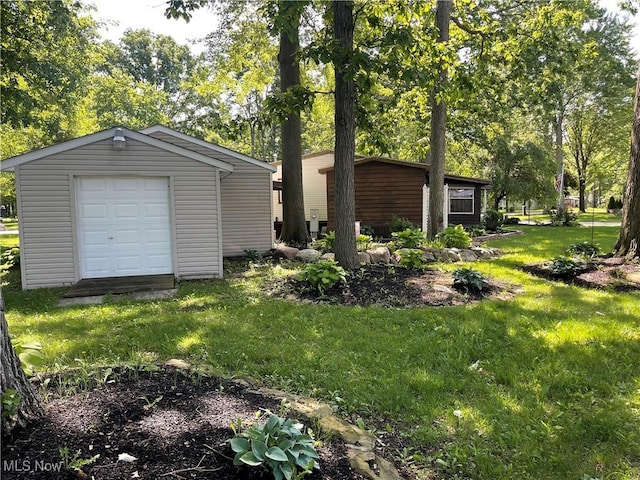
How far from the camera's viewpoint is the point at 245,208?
1134 cm

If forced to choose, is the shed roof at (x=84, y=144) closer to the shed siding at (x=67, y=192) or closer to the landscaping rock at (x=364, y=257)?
the shed siding at (x=67, y=192)

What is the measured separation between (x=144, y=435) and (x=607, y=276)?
23.6 feet

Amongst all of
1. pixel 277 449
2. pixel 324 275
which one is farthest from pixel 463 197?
pixel 277 449

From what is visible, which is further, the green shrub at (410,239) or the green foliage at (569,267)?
the green shrub at (410,239)

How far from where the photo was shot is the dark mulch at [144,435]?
6.07ft

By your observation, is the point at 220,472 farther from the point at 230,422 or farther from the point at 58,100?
the point at 58,100

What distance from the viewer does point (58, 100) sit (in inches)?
538

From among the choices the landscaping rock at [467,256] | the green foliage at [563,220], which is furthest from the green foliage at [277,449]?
the green foliage at [563,220]

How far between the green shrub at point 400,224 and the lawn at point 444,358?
358 inches

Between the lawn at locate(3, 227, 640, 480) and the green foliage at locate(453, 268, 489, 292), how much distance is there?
1.72 feet

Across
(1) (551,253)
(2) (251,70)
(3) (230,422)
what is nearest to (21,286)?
(3) (230,422)

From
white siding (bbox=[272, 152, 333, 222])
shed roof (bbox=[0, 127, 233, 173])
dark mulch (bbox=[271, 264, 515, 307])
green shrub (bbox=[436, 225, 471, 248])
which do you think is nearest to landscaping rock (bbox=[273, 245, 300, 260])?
dark mulch (bbox=[271, 264, 515, 307])

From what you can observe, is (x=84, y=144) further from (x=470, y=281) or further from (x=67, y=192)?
(x=470, y=281)

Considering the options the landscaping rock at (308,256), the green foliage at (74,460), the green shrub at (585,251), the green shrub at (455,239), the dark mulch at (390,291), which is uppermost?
the green shrub at (455,239)
